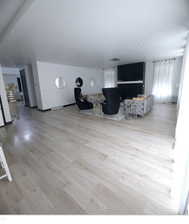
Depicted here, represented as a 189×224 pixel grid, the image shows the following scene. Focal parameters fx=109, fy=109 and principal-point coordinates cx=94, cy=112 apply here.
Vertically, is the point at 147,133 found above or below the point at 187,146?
below

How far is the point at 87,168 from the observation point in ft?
5.57

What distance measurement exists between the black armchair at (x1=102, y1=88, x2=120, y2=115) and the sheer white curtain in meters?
3.81

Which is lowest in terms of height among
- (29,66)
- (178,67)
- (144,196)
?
(144,196)

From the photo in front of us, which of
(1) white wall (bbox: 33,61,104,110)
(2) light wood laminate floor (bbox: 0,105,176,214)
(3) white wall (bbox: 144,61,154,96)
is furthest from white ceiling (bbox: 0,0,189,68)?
(3) white wall (bbox: 144,61,154,96)

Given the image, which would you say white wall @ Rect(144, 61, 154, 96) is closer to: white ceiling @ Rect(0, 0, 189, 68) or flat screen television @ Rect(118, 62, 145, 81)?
flat screen television @ Rect(118, 62, 145, 81)

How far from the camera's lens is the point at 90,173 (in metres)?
1.60

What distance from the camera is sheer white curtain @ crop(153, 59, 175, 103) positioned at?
6.22 m

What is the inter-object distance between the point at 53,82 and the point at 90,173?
5.46 metres

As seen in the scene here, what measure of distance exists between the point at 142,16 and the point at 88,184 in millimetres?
3036

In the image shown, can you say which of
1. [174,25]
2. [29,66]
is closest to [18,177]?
[174,25]

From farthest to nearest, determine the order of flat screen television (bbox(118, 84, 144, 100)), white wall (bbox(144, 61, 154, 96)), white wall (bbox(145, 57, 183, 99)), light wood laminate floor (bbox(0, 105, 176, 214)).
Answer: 1. flat screen television (bbox(118, 84, 144, 100))
2. white wall (bbox(144, 61, 154, 96))
3. white wall (bbox(145, 57, 183, 99))
4. light wood laminate floor (bbox(0, 105, 176, 214))

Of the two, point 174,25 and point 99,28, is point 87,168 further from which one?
point 174,25

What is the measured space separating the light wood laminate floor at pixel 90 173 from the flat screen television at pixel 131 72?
5.36 m

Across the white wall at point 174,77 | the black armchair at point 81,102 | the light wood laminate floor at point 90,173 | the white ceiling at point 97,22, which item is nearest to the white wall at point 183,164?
the light wood laminate floor at point 90,173
